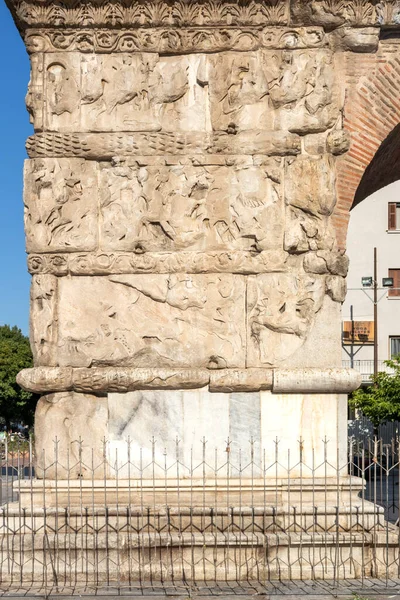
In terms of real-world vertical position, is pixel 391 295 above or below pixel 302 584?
above

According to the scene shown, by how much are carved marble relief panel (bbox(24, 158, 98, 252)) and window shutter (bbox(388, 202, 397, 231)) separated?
24.2m

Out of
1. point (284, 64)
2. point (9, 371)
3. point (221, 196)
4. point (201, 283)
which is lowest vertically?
point (9, 371)

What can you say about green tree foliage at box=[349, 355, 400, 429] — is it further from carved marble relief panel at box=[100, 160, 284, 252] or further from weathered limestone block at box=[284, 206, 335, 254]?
carved marble relief panel at box=[100, 160, 284, 252]

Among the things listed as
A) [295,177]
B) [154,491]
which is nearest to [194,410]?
[154,491]

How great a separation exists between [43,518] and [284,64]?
4.63 m

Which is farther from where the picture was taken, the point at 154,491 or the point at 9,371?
the point at 9,371

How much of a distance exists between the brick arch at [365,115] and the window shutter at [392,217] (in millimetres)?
23088

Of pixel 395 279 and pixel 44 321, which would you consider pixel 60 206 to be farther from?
pixel 395 279

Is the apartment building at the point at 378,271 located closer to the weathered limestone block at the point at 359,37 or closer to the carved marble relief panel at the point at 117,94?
the weathered limestone block at the point at 359,37

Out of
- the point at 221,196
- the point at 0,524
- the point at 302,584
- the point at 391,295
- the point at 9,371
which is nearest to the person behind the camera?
the point at 302,584

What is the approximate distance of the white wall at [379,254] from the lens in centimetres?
3075

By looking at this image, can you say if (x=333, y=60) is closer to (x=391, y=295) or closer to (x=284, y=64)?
(x=284, y=64)

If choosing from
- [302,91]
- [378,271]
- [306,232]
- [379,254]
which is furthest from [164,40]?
[378,271]

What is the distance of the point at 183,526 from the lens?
23.8 ft
